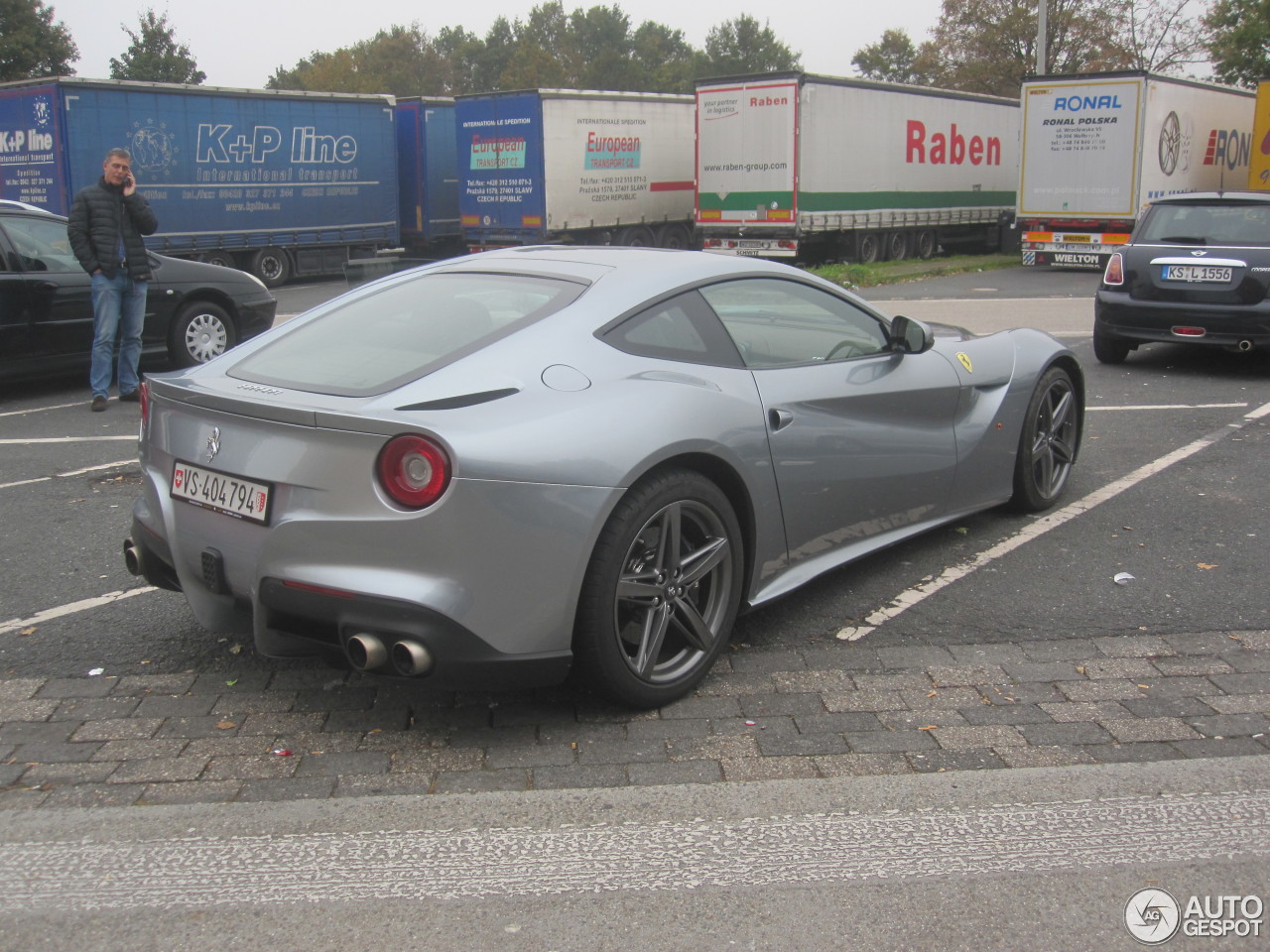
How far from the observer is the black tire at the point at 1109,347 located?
1045 centimetres

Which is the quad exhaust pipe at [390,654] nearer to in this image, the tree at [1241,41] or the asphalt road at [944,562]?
the asphalt road at [944,562]

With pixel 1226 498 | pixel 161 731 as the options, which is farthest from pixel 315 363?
pixel 1226 498

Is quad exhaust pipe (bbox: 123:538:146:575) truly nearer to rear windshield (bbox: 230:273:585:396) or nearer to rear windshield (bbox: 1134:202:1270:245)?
rear windshield (bbox: 230:273:585:396)

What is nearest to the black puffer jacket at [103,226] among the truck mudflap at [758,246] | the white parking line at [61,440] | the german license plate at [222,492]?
the white parking line at [61,440]

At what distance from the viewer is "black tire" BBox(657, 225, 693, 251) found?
2561cm

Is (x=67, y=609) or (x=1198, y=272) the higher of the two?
(x=1198, y=272)

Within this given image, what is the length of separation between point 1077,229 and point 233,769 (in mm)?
22132

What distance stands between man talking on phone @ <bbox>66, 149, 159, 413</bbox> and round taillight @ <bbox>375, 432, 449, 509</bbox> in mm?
6584

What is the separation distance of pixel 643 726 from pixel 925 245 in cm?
2520

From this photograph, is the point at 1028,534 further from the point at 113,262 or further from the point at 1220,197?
the point at 113,262

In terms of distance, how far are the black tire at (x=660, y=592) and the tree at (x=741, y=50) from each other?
107 meters

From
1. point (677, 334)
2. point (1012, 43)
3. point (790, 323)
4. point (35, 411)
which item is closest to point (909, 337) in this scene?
point (790, 323)

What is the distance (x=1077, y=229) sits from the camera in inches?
889

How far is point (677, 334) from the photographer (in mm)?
4035
